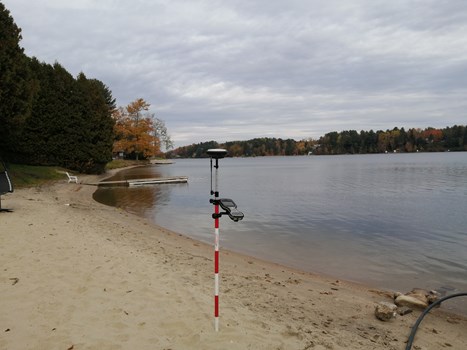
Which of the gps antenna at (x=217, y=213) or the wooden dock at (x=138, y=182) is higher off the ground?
the gps antenna at (x=217, y=213)

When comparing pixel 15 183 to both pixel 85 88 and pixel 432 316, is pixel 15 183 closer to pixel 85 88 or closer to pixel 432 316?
pixel 85 88

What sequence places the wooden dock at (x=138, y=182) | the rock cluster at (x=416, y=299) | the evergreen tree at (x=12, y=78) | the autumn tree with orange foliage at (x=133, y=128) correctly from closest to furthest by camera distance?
the rock cluster at (x=416, y=299), the evergreen tree at (x=12, y=78), the wooden dock at (x=138, y=182), the autumn tree with orange foliage at (x=133, y=128)

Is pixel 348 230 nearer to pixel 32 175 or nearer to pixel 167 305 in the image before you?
pixel 167 305

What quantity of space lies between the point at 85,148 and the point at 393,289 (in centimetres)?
3355

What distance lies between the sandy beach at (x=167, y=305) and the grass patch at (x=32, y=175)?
1623cm

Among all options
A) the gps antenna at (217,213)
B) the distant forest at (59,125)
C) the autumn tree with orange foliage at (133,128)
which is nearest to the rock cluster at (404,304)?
the gps antenna at (217,213)

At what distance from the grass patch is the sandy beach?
1623cm

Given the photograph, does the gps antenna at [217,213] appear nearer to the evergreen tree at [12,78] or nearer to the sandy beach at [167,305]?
the sandy beach at [167,305]

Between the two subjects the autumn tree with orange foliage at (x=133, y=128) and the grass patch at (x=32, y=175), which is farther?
the autumn tree with orange foliage at (x=133, y=128)

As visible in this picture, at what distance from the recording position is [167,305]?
17.6 ft

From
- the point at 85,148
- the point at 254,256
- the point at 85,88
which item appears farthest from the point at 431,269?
the point at 85,88

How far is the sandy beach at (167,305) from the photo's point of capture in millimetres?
4383

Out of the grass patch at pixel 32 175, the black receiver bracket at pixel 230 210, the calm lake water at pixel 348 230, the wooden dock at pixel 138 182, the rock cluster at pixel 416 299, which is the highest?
the black receiver bracket at pixel 230 210

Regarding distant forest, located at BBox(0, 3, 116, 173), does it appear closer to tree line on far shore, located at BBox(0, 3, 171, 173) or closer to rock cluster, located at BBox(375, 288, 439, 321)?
tree line on far shore, located at BBox(0, 3, 171, 173)
